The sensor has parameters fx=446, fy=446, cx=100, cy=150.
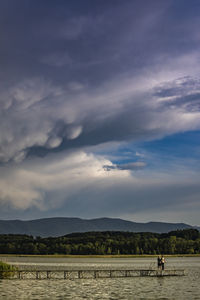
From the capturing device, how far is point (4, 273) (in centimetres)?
8062

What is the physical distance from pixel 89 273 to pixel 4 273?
19483 mm

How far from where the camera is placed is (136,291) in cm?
5834

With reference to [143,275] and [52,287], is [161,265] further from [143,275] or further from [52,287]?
[52,287]

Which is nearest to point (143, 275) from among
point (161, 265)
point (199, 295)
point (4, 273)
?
point (161, 265)

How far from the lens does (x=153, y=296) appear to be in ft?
175

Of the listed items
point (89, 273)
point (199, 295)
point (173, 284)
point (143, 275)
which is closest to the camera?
point (199, 295)

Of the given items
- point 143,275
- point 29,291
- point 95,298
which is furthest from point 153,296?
point 143,275

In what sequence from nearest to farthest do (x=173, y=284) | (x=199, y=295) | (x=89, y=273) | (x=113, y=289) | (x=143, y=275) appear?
1. (x=199, y=295)
2. (x=113, y=289)
3. (x=173, y=284)
4. (x=143, y=275)
5. (x=89, y=273)

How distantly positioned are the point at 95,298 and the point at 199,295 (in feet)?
43.6

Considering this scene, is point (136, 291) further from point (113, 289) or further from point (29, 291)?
point (29, 291)

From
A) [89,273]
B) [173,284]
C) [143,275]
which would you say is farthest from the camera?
[89,273]

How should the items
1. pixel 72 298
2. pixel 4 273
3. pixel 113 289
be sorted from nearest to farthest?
pixel 72 298, pixel 113 289, pixel 4 273

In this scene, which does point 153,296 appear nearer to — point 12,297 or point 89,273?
point 12,297

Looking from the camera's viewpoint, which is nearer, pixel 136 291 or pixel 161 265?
pixel 136 291
